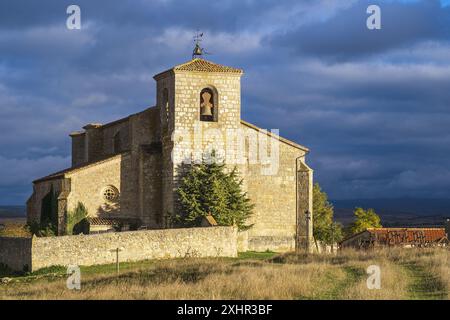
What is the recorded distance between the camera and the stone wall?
123 ft

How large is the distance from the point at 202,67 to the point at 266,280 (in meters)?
23.1

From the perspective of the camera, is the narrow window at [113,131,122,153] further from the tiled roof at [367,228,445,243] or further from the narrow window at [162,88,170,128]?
the tiled roof at [367,228,445,243]

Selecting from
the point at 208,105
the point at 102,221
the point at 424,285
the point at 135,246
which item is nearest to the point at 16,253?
the point at 135,246

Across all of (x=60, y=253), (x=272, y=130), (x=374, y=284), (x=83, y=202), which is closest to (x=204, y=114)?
(x=272, y=130)

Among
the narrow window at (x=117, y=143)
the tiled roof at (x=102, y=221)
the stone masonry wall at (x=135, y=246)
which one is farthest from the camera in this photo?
the narrow window at (x=117, y=143)

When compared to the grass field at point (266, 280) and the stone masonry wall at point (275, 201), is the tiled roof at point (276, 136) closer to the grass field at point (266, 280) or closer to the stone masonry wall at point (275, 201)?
the stone masonry wall at point (275, 201)

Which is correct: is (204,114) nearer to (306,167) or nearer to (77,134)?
(306,167)

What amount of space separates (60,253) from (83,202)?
8.28 m

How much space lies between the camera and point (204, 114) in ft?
154

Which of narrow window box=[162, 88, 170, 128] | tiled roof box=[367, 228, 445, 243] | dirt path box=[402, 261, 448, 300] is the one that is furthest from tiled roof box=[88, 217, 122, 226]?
tiled roof box=[367, 228, 445, 243]

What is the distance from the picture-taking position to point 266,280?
25016 mm

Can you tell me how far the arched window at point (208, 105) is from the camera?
4675 cm

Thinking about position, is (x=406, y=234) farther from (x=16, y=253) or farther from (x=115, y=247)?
(x=16, y=253)

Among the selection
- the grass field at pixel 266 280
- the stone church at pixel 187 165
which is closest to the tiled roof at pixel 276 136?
the stone church at pixel 187 165
